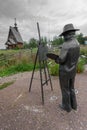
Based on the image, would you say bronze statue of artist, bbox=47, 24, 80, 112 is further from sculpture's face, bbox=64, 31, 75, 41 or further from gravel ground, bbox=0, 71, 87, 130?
gravel ground, bbox=0, 71, 87, 130

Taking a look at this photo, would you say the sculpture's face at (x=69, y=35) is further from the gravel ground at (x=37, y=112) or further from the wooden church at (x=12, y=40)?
the wooden church at (x=12, y=40)

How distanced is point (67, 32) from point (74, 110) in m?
1.84

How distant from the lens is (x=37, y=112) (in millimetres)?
3115

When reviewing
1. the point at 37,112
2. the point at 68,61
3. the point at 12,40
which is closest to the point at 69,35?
the point at 68,61

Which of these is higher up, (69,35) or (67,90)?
(69,35)

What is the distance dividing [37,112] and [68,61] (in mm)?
1405

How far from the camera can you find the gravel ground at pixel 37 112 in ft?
8.70

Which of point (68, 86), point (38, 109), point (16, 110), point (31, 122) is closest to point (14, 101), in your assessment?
point (16, 110)

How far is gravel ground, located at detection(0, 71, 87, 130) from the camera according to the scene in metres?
2.65

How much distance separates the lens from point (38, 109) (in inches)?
128

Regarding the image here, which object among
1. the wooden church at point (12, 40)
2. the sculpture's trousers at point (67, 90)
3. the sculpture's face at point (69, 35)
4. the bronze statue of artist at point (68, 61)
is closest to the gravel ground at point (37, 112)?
the sculpture's trousers at point (67, 90)

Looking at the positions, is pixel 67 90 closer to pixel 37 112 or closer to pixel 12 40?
pixel 37 112

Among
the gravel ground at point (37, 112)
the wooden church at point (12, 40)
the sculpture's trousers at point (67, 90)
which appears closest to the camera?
the gravel ground at point (37, 112)

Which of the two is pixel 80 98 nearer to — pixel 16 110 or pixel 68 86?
pixel 68 86
